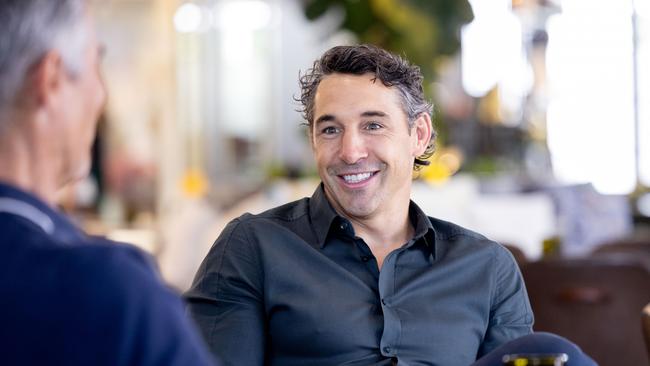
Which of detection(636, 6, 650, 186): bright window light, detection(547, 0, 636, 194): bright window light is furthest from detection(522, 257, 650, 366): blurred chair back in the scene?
detection(636, 6, 650, 186): bright window light

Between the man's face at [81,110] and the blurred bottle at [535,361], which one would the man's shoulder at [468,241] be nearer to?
the blurred bottle at [535,361]

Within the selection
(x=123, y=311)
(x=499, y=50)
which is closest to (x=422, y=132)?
(x=123, y=311)

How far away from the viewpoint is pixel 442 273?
6.48 feet

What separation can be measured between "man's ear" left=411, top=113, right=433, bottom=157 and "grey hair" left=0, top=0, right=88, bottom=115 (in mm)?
1271

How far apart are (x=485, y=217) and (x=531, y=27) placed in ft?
29.8

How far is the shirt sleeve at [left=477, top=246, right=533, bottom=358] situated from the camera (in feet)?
6.58

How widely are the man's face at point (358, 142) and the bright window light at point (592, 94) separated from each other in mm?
10594

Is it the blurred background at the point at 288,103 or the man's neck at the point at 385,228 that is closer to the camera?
the man's neck at the point at 385,228

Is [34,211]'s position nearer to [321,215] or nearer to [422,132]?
[321,215]

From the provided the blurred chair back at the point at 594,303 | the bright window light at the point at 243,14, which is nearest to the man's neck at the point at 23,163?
the blurred chair back at the point at 594,303

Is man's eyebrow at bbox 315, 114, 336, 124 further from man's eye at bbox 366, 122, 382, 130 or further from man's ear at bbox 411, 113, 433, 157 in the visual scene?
man's ear at bbox 411, 113, 433, 157

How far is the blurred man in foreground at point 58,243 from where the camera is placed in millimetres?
833

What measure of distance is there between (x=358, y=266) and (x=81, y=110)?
1082 millimetres

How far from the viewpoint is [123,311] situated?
0.83 m
